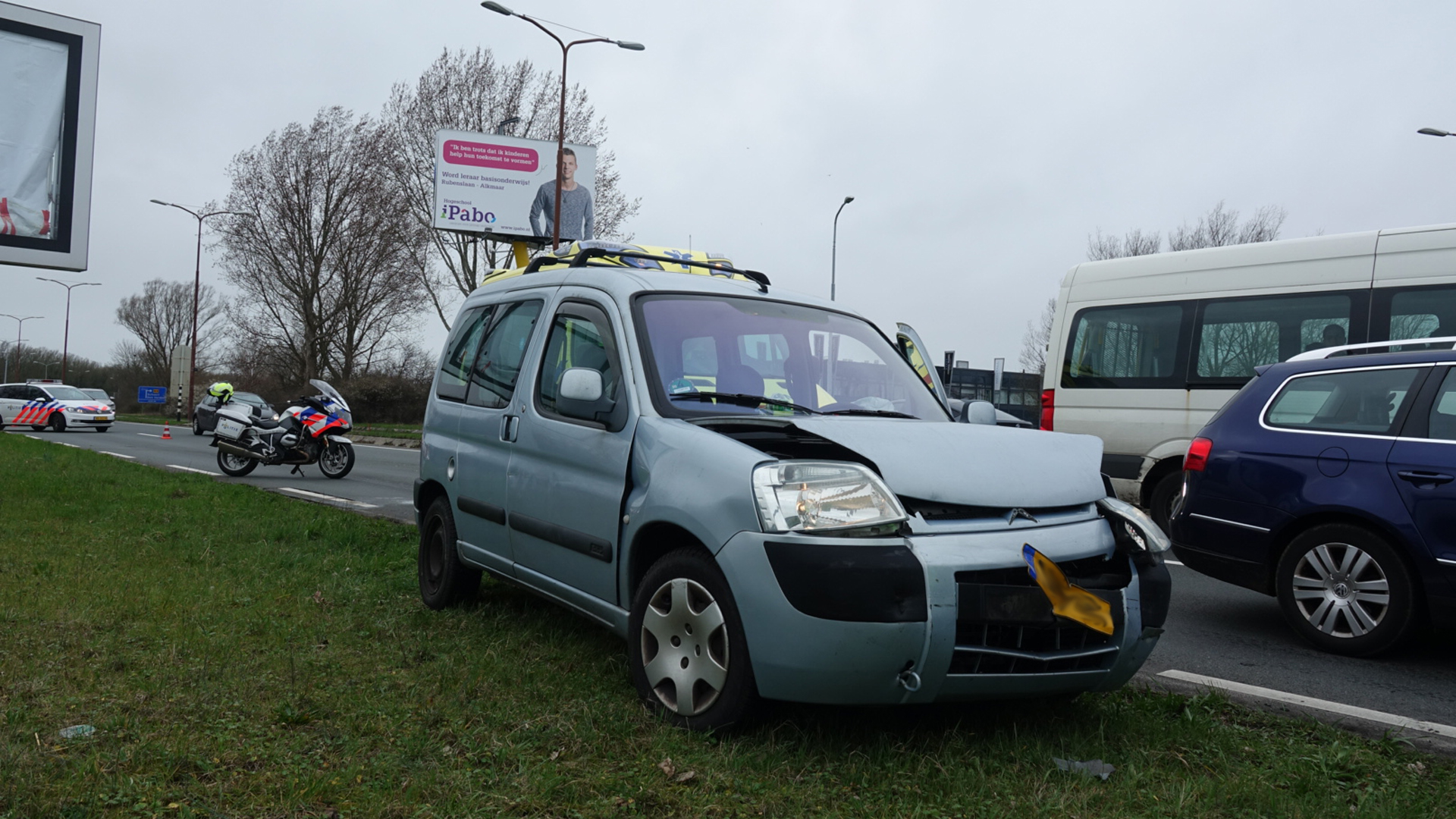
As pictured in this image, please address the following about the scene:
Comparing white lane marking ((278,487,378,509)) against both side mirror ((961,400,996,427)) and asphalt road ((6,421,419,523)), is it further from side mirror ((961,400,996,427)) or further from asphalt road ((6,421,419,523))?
side mirror ((961,400,996,427))

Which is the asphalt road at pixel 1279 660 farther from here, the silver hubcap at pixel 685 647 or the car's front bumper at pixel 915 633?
the silver hubcap at pixel 685 647

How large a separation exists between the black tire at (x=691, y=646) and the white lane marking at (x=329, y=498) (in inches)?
323

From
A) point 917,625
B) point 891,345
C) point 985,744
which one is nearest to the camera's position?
point 917,625

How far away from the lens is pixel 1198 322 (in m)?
10.4

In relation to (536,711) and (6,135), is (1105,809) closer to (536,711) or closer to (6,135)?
(536,711)

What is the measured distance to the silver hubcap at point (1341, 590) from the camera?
17.4 ft

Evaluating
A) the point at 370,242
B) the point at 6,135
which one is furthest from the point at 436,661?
the point at 370,242

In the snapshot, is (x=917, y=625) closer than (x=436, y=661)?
Yes

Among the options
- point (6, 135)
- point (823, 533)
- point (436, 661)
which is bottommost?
point (436, 661)

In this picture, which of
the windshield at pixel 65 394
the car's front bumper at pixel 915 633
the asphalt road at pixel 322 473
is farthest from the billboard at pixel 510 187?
the car's front bumper at pixel 915 633

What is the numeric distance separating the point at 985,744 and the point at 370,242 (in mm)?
40326

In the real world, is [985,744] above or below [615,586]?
below

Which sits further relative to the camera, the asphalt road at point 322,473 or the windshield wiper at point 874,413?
the asphalt road at point 322,473

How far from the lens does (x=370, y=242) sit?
40625 mm
